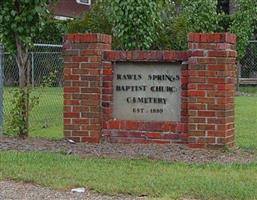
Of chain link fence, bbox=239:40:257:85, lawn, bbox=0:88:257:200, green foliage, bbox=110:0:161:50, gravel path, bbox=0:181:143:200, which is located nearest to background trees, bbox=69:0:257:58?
green foliage, bbox=110:0:161:50

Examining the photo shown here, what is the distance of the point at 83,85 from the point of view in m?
10.1

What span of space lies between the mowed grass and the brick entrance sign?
2002mm

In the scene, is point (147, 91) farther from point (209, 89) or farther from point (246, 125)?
point (246, 125)

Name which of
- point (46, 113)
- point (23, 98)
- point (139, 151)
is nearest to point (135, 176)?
point (139, 151)

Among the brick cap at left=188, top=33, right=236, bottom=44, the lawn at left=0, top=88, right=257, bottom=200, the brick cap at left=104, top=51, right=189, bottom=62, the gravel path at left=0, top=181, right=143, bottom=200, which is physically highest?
the brick cap at left=188, top=33, right=236, bottom=44

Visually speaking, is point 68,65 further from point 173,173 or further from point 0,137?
point 173,173

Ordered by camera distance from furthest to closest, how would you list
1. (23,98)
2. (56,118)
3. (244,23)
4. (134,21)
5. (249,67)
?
1. (249,67)
2. (244,23)
3. (56,118)
4. (134,21)
5. (23,98)

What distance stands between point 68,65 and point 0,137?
1689 mm

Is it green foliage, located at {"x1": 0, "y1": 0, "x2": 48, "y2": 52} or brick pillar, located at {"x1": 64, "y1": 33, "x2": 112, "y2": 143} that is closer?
brick pillar, located at {"x1": 64, "y1": 33, "x2": 112, "y2": 143}

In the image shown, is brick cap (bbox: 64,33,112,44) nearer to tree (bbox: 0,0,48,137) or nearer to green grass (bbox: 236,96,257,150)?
tree (bbox: 0,0,48,137)

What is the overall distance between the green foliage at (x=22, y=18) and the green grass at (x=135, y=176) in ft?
7.25

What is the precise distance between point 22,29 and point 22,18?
0.57 feet

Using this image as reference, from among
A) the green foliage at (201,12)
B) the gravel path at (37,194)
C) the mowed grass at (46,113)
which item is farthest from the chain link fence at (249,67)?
the gravel path at (37,194)

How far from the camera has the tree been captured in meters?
10.3
